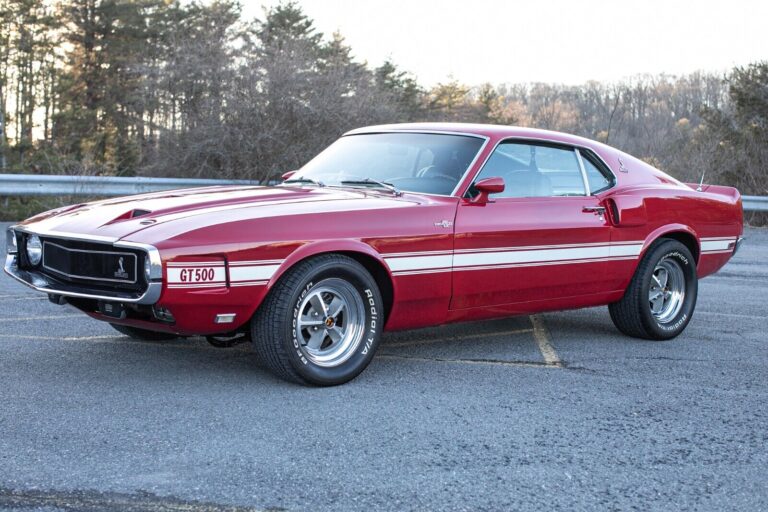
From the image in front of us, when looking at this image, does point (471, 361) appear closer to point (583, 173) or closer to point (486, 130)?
point (486, 130)

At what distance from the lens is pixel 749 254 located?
12.8m

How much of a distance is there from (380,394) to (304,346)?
1.57ft

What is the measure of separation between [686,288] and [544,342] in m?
1.32

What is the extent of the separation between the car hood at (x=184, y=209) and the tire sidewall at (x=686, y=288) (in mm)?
2223

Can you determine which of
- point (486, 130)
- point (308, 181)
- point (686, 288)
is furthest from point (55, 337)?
point (686, 288)

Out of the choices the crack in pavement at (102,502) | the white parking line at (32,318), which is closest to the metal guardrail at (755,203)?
the white parking line at (32,318)

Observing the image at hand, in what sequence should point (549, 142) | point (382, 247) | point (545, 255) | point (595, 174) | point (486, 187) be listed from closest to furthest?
1. point (382, 247)
2. point (486, 187)
3. point (545, 255)
4. point (549, 142)
5. point (595, 174)

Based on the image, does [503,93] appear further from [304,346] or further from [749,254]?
[304,346]

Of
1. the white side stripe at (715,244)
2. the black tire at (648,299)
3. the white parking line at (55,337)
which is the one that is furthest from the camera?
the white side stripe at (715,244)

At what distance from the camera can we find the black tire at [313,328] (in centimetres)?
456

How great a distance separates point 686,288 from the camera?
677 cm

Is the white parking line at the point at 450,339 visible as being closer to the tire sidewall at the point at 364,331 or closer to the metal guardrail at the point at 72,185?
the tire sidewall at the point at 364,331

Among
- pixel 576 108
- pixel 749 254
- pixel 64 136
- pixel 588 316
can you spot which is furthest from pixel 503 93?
pixel 588 316

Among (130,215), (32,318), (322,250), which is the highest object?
(130,215)
